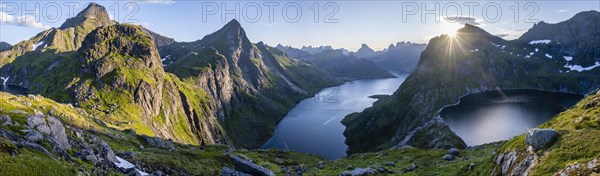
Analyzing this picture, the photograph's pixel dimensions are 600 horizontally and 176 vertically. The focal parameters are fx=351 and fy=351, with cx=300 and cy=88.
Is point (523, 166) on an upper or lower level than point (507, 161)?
upper

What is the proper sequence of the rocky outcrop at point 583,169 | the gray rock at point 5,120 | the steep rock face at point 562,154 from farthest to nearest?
the gray rock at point 5,120 < the steep rock face at point 562,154 < the rocky outcrop at point 583,169

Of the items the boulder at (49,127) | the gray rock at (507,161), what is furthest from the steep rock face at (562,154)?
the boulder at (49,127)

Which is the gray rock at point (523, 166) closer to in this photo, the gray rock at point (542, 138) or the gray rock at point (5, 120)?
the gray rock at point (542, 138)

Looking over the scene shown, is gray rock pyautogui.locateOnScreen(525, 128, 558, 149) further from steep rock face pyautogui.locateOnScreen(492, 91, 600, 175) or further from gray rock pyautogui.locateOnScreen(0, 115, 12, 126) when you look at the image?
gray rock pyautogui.locateOnScreen(0, 115, 12, 126)

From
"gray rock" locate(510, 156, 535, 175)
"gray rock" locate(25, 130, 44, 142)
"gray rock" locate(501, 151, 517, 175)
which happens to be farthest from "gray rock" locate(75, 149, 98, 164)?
"gray rock" locate(501, 151, 517, 175)

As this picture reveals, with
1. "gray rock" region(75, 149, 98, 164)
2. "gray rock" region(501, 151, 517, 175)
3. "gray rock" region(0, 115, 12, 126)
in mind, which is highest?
"gray rock" region(0, 115, 12, 126)

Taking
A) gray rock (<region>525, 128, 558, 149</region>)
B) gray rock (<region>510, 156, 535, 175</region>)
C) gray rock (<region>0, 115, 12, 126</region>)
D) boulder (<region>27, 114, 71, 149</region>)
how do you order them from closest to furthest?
1. gray rock (<region>510, 156, 535, 175</region>)
2. gray rock (<region>525, 128, 558, 149</region>)
3. gray rock (<region>0, 115, 12, 126</region>)
4. boulder (<region>27, 114, 71, 149</region>)

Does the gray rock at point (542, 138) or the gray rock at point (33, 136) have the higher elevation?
the gray rock at point (33, 136)

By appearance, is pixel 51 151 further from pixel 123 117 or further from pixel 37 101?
pixel 123 117

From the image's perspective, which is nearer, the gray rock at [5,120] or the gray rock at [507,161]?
the gray rock at [5,120]

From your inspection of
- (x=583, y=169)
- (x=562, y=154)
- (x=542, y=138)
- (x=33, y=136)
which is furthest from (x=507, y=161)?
(x=33, y=136)

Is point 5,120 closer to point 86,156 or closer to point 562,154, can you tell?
point 86,156

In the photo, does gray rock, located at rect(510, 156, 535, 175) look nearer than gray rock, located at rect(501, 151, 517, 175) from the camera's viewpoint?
Yes

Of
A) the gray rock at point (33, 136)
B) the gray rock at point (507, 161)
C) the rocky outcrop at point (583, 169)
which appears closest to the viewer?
the rocky outcrop at point (583, 169)
